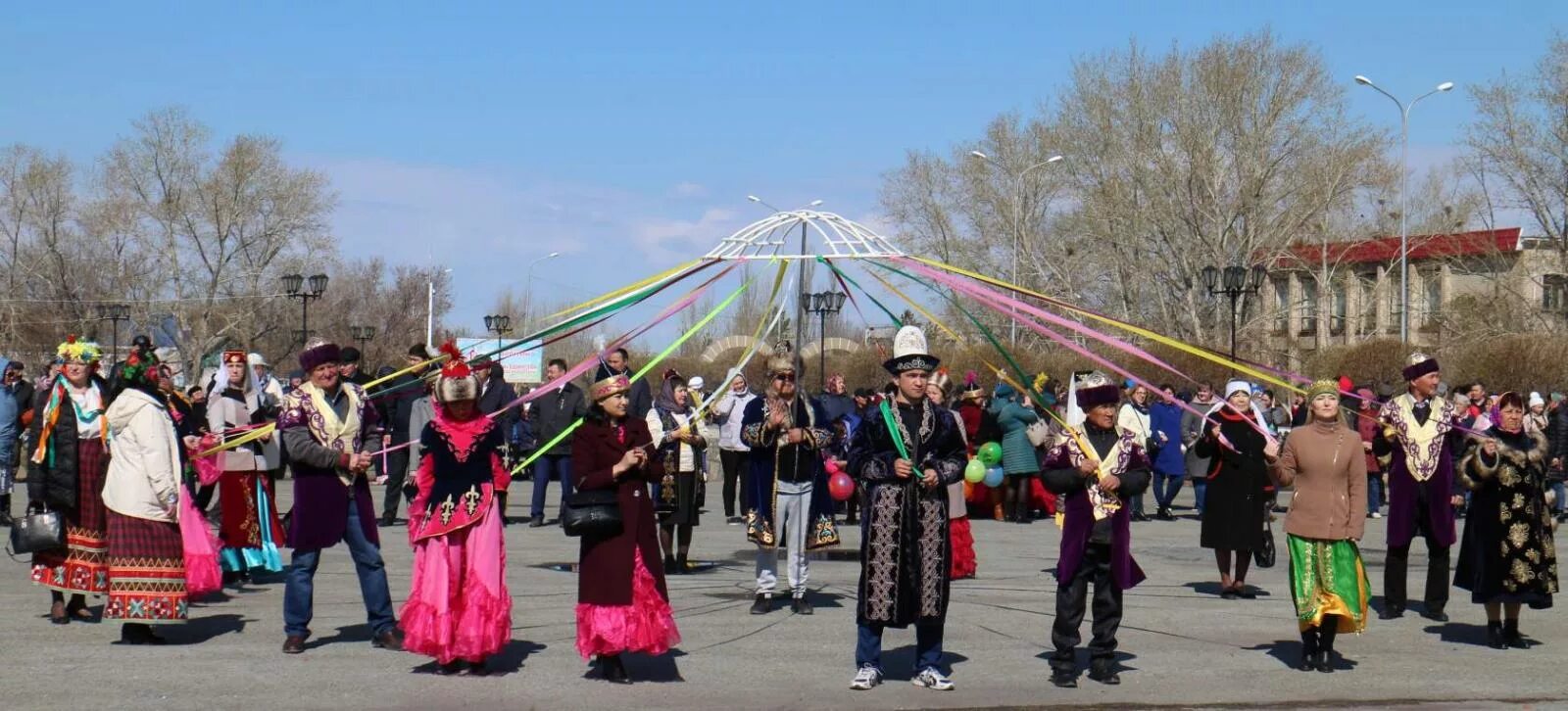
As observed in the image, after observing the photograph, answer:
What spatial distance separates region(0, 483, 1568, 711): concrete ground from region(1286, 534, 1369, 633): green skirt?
0.31m

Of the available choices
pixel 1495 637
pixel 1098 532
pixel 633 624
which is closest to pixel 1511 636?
pixel 1495 637

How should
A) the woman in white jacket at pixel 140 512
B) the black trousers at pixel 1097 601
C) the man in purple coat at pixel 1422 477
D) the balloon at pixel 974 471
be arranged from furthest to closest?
the man in purple coat at pixel 1422 477
the woman in white jacket at pixel 140 512
the balloon at pixel 974 471
the black trousers at pixel 1097 601

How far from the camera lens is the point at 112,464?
920cm

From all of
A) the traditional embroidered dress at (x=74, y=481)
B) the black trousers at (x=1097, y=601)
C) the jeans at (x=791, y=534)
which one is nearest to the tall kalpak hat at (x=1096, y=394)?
the black trousers at (x=1097, y=601)

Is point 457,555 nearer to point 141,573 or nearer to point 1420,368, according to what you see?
point 141,573

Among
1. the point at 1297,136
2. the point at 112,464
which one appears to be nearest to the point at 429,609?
the point at 112,464

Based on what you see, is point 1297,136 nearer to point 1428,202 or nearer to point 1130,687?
point 1428,202

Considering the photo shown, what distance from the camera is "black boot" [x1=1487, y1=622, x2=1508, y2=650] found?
9562mm

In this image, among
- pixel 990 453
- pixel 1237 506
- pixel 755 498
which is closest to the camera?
pixel 990 453

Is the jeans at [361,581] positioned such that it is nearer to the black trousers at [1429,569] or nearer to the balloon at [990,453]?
the balloon at [990,453]

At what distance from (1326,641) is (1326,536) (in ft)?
1.84

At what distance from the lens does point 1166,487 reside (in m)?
20.3

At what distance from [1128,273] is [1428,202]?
1600cm

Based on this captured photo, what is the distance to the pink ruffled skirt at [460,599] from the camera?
8.07 m
